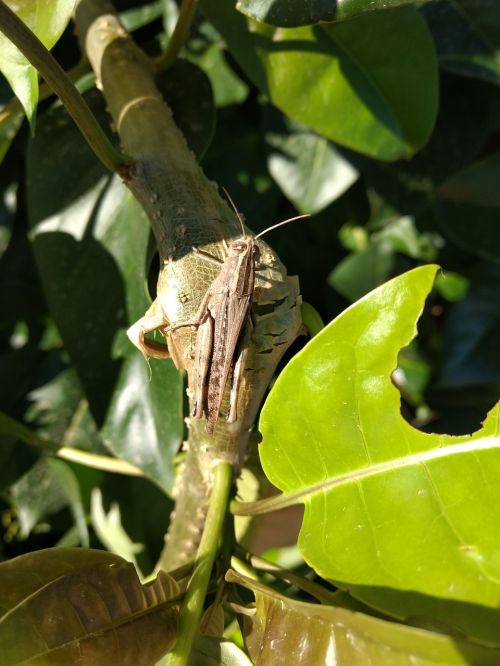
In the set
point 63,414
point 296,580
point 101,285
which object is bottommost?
point 63,414

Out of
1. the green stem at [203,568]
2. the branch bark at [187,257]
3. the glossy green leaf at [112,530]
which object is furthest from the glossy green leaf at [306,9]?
the glossy green leaf at [112,530]

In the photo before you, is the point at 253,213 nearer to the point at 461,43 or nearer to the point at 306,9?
the point at 461,43

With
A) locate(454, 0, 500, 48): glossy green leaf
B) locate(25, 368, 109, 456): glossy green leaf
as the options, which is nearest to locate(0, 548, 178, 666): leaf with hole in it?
locate(25, 368, 109, 456): glossy green leaf

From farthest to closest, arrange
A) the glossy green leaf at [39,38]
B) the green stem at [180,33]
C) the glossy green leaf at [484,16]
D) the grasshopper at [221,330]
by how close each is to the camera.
→ the glossy green leaf at [484,16], the green stem at [180,33], the glossy green leaf at [39,38], the grasshopper at [221,330]

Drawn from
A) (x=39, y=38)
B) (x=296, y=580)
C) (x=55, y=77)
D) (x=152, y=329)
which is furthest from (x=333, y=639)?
(x=39, y=38)

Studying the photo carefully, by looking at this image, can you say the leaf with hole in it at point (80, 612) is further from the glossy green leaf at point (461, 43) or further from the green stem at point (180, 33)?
the glossy green leaf at point (461, 43)
